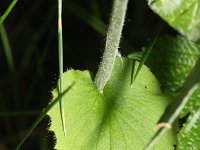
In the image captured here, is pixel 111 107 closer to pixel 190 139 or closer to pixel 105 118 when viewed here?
pixel 105 118

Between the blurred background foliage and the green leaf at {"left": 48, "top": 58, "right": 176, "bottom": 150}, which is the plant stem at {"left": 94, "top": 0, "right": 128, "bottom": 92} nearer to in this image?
the green leaf at {"left": 48, "top": 58, "right": 176, "bottom": 150}

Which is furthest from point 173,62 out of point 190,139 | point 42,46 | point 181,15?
point 42,46

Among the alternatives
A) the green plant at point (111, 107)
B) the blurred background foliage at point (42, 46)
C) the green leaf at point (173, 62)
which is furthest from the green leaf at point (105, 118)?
the blurred background foliage at point (42, 46)

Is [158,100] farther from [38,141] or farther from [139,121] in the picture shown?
[38,141]

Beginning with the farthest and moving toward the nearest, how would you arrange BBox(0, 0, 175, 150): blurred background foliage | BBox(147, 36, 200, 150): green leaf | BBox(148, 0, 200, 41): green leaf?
BBox(0, 0, 175, 150): blurred background foliage
BBox(147, 36, 200, 150): green leaf
BBox(148, 0, 200, 41): green leaf

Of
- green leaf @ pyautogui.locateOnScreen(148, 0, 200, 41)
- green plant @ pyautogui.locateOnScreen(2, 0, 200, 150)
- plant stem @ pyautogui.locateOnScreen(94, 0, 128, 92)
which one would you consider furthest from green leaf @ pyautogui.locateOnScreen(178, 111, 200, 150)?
green leaf @ pyautogui.locateOnScreen(148, 0, 200, 41)
